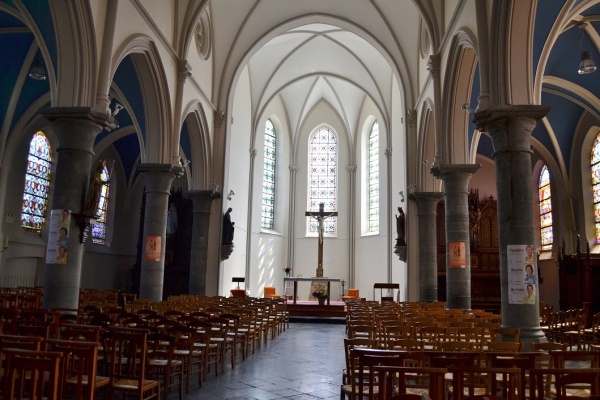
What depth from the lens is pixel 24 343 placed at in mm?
3994

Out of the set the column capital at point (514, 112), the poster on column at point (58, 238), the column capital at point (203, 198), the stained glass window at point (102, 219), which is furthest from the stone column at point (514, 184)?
the stained glass window at point (102, 219)

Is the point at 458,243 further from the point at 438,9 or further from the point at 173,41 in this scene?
the point at 173,41

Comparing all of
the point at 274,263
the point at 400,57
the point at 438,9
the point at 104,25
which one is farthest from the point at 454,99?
the point at 274,263

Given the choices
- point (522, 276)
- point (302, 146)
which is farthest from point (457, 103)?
point (302, 146)

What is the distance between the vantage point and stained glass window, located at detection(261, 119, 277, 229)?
95.8ft

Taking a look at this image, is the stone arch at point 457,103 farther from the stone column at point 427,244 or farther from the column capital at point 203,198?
the column capital at point 203,198

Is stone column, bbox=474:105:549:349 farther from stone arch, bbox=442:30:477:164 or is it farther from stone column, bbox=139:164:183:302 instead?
stone column, bbox=139:164:183:302

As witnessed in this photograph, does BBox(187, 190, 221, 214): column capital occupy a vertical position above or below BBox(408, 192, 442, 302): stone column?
above

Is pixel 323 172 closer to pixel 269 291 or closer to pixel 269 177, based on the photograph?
pixel 269 177

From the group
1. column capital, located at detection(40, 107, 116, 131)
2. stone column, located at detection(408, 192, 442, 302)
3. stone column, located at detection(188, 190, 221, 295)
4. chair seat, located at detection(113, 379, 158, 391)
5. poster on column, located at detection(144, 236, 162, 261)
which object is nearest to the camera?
chair seat, located at detection(113, 379, 158, 391)

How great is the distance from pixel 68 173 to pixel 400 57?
13.7 m

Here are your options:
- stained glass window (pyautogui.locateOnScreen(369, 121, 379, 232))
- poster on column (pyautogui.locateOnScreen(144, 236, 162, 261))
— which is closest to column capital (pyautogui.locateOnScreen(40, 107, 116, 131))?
poster on column (pyautogui.locateOnScreen(144, 236, 162, 261))

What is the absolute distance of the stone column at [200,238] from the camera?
19.5 meters

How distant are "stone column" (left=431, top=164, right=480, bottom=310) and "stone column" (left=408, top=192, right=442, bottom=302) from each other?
13.0 ft
